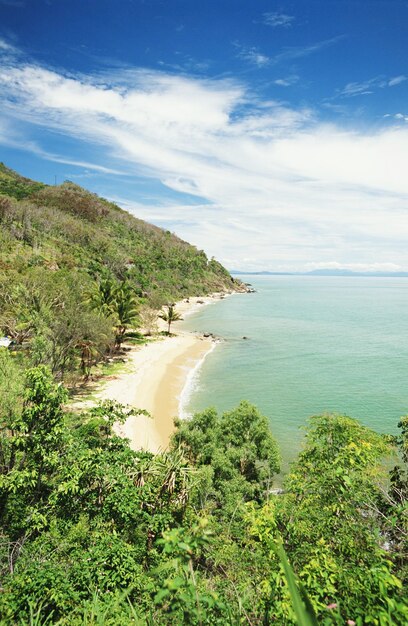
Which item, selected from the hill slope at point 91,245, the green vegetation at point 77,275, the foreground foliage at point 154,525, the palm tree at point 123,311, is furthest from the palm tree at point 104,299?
the foreground foliage at point 154,525

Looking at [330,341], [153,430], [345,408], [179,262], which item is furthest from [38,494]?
[179,262]

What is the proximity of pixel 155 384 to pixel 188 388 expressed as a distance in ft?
10.6

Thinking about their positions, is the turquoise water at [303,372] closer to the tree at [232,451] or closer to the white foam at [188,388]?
the white foam at [188,388]

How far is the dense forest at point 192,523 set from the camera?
514 cm

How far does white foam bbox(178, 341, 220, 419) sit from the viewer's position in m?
28.2

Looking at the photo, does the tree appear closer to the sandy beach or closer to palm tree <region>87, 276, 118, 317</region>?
the sandy beach

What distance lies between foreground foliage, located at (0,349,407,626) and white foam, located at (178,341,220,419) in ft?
44.5

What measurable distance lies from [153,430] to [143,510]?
13.2m

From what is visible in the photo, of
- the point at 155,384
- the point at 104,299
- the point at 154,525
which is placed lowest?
the point at 155,384

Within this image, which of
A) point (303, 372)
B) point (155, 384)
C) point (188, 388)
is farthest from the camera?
point (303, 372)

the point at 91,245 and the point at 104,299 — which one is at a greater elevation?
the point at 91,245

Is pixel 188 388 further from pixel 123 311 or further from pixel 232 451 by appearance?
pixel 232 451

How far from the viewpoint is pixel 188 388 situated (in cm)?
3372

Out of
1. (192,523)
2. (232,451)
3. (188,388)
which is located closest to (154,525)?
(192,523)
